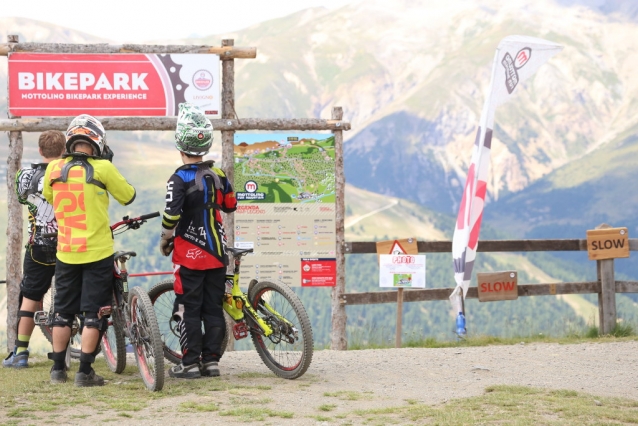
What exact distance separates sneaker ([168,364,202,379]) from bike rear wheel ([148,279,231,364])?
34cm

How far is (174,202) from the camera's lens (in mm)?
6875

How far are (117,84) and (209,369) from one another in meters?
4.44

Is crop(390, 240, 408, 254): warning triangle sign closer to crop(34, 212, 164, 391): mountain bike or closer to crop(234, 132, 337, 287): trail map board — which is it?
crop(234, 132, 337, 287): trail map board

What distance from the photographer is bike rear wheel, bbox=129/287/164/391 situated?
21.1 ft

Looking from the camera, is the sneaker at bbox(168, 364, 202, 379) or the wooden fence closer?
the sneaker at bbox(168, 364, 202, 379)

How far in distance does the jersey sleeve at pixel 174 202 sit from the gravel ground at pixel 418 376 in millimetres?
1221

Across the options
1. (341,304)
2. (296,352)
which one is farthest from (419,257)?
(296,352)

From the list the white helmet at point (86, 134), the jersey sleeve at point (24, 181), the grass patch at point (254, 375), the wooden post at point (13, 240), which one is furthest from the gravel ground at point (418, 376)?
the wooden post at point (13, 240)

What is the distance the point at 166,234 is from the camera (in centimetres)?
700

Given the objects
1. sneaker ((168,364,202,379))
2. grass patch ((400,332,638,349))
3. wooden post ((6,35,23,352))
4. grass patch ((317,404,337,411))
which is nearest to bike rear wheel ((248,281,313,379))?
sneaker ((168,364,202,379))

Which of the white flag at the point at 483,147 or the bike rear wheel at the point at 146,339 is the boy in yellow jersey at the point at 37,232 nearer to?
the bike rear wheel at the point at 146,339

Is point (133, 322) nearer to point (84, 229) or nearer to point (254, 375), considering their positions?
point (84, 229)

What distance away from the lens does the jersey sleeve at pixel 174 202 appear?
6.85 metres

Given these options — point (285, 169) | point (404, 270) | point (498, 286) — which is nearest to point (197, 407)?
point (404, 270)
